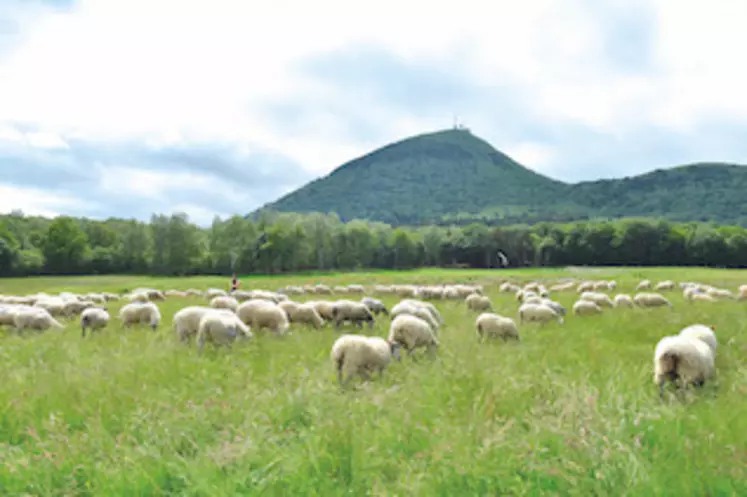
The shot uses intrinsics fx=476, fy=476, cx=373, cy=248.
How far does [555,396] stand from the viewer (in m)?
7.06

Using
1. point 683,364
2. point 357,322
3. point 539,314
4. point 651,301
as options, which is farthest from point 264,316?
point 651,301

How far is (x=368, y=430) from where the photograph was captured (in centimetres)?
575

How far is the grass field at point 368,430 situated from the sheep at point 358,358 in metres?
0.27

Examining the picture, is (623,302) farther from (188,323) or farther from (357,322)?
(188,323)

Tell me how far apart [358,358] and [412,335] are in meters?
2.99

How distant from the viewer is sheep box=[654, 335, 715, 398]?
8.05 m

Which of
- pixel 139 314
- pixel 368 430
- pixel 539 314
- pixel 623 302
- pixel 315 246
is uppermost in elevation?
pixel 315 246

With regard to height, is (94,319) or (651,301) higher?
(94,319)

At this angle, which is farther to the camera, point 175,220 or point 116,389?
point 175,220

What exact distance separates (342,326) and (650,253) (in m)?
118

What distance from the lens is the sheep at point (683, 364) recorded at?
317 inches

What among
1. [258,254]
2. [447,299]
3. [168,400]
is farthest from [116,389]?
[258,254]

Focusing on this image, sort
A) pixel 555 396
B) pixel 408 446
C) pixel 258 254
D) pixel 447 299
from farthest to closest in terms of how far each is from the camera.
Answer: pixel 258 254
pixel 447 299
pixel 555 396
pixel 408 446

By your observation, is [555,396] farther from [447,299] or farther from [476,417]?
[447,299]
